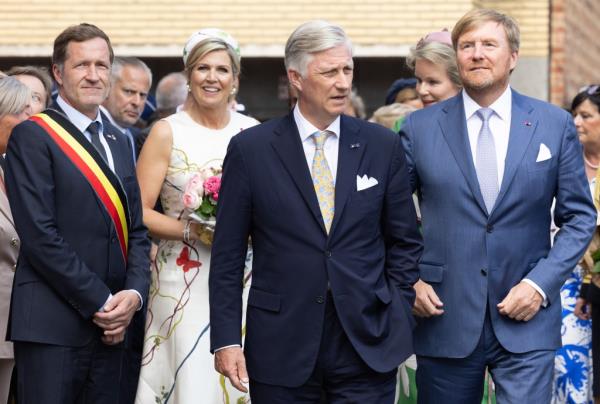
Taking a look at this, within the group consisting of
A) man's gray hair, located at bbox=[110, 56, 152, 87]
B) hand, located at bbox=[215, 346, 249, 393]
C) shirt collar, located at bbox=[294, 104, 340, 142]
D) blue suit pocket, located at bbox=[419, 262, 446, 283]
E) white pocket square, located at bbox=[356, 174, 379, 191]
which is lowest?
hand, located at bbox=[215, 346, 249, 393]

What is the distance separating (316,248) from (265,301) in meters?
0.31

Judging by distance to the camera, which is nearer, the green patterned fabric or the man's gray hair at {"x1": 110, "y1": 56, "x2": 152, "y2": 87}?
the green patterned fabric

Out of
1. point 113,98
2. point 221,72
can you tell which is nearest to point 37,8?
point 113,98

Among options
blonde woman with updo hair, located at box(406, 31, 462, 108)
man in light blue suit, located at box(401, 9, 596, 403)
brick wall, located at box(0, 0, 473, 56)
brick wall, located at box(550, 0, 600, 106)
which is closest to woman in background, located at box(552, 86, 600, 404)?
blonde woman with updo hair, located at box(406, 31, 462, 108)

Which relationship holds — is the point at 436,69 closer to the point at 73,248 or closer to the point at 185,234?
the point at 185,234

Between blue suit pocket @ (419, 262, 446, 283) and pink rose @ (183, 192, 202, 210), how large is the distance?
4.08ft

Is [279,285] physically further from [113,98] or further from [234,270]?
[113,98]

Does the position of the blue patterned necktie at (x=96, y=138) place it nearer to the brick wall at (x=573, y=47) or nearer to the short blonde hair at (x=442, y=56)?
the short blonde hair at (x=442, y=56)

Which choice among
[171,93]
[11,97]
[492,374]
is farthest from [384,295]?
[171,93]

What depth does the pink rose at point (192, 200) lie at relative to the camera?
21.4 feet

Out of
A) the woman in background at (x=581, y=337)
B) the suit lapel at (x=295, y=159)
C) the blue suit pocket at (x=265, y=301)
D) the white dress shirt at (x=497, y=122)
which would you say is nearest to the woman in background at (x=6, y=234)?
the blue suit pocket at (x=265, y=301)

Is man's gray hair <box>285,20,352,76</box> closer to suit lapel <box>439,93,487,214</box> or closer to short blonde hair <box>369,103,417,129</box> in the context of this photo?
suit lapel <box>439,93,487,214</box>

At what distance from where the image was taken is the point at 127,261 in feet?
20.6

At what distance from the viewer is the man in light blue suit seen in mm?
5734
